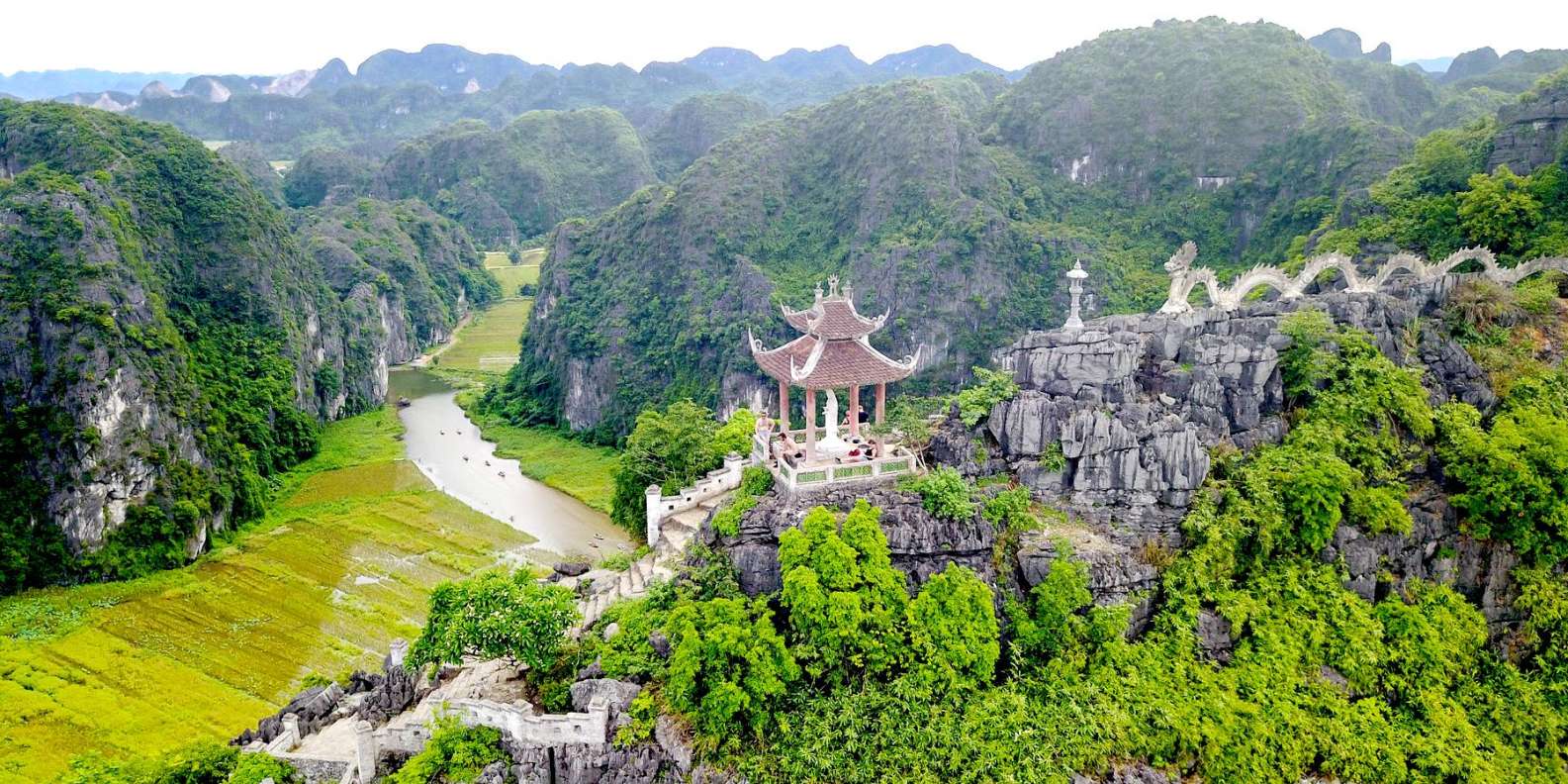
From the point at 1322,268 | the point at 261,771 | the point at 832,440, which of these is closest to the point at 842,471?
the point at 832,440

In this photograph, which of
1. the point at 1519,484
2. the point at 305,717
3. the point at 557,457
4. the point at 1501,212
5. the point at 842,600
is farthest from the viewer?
the point at 557,457

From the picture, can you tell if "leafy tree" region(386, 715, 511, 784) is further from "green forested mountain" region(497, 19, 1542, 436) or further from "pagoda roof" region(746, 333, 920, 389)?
"green forested mountain" region(497, 19, 1542, 436)

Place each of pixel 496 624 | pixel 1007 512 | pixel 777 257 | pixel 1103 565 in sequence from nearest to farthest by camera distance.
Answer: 1. pixel 496 624
2. pixel 1103 565
3. pixel 1007 512
4. pixel 777 257

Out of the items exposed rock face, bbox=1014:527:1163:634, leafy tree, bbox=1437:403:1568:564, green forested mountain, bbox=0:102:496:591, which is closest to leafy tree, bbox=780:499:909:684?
exposed rock face, bbox=1014:527:1163:634

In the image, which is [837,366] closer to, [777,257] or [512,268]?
[777,257]

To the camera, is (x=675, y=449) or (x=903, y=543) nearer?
(x=903, y=543)
